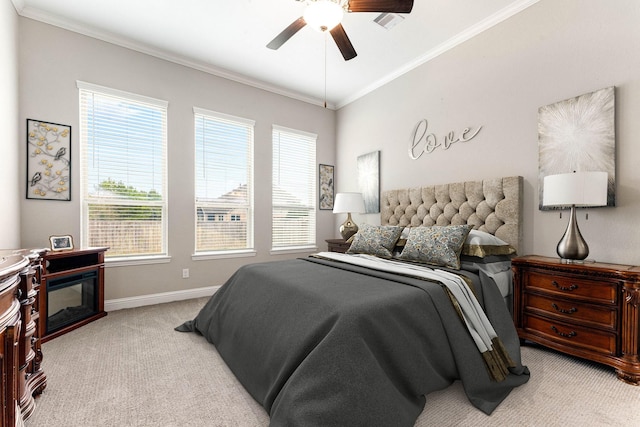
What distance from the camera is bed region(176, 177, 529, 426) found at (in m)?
1.37

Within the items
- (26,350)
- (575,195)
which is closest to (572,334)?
(575,195)

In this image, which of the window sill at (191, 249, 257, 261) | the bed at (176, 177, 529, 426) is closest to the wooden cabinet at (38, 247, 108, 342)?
the window sill at (191, 249, 257, 261)

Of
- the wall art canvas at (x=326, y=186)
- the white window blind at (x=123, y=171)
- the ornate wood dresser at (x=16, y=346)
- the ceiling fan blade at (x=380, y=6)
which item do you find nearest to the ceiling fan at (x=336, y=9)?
the ceiling fan blade at (x=380, y=6)

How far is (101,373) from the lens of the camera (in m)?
2.03

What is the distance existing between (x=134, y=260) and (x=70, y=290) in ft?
2.30

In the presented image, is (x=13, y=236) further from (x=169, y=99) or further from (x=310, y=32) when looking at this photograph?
(x=310, y=32)

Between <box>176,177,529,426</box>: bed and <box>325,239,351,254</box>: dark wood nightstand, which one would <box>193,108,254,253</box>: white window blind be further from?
<box>176,177,529,426</box>: bed

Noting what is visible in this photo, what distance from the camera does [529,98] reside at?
2764 mm

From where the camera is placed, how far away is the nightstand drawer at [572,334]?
2.01 m

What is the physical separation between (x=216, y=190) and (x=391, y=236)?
8.24 ft

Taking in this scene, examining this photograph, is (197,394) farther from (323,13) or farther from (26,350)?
(323,13)

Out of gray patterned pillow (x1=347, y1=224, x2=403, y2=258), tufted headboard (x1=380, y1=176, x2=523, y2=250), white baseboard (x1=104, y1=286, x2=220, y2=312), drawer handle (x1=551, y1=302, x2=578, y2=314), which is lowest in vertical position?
white baseboard (x1=104, y1=286, x2=220, y2=312)

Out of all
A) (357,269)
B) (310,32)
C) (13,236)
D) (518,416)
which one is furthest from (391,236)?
(13,236)

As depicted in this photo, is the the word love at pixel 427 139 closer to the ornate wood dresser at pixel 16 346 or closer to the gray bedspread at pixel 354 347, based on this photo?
the gray bedspread at pixel 354 347
